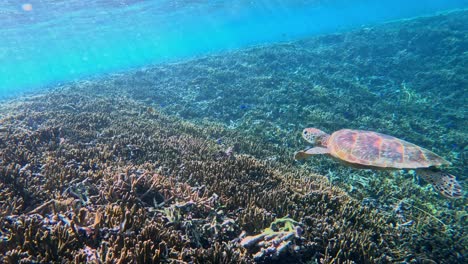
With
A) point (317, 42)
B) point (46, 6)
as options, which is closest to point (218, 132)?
point (317, 42)

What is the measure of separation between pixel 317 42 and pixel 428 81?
38.4 ft

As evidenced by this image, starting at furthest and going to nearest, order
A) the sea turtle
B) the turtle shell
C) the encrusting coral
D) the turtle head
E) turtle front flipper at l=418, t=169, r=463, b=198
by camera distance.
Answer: the turtle head → the turtle shell → the sea turtle → turtle front flipper at l=418, t=169, r=463, b=198 → the encrusting coral

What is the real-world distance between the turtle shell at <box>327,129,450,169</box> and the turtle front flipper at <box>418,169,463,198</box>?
0.88 feet

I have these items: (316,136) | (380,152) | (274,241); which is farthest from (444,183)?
(274,241)

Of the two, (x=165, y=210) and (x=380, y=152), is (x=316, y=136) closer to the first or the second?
(x=380, y=152)

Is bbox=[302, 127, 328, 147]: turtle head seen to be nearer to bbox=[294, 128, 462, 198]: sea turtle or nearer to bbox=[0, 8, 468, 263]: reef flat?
bbox=[294, 128, 462, 198]: sea turtle

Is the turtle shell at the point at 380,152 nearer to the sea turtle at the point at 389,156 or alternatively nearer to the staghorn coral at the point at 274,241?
the sea turtle at the point at 389,156

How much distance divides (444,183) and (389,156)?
1168 mm

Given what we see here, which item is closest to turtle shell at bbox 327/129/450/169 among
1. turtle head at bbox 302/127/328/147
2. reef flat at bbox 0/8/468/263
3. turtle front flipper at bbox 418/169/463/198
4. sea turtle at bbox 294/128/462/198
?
sea turtle at bbox 294/128/462/198

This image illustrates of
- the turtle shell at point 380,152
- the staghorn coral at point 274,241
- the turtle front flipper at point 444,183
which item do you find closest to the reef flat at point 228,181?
the staghorn coral at point 274,241

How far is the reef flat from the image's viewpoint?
3285 mm

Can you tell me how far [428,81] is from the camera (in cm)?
1620

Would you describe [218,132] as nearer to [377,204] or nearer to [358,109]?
[377,204]

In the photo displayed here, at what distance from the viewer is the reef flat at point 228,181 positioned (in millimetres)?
3285
